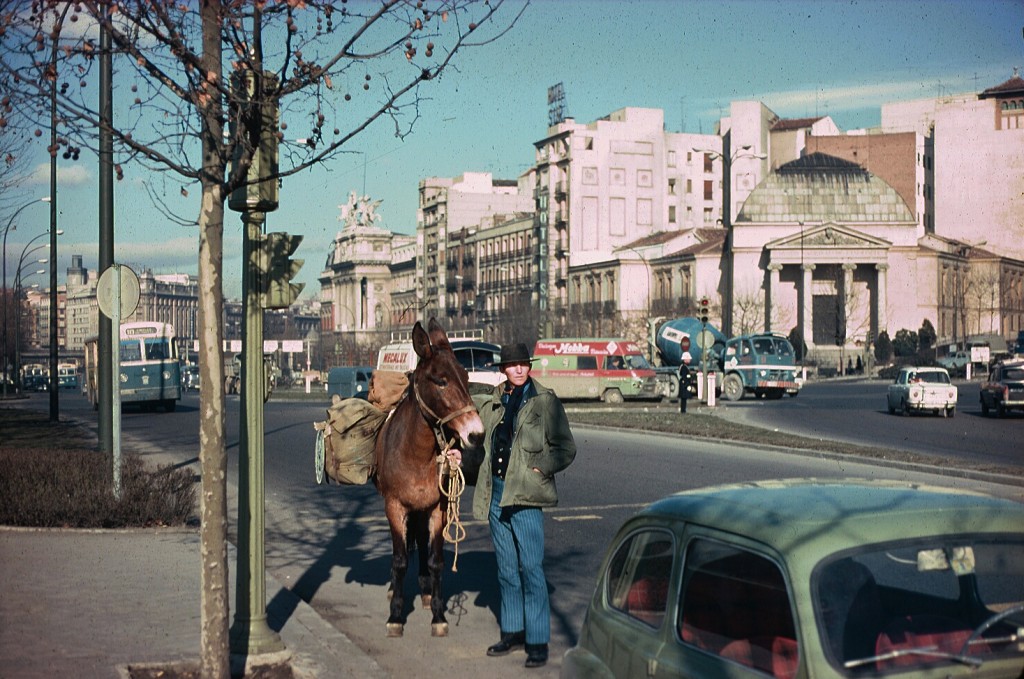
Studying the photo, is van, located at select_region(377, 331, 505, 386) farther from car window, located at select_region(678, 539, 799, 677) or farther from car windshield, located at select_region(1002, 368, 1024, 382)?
car window, located at select_region(678, 539, 799, 677)

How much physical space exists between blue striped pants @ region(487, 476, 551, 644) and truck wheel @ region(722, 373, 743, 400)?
4777cm

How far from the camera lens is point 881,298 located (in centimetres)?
10406

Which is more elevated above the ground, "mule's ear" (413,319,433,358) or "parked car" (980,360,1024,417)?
"mule's ear" (413,319,433,358)

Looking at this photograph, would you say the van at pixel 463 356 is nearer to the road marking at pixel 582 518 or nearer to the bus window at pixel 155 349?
the bus window at pixel 155 349

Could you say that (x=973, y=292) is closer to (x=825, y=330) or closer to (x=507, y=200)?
(x=825, y=330)

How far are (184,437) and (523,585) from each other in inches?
1009

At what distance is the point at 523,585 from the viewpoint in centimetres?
813

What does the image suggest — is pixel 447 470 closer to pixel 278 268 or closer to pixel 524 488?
pixel 524 488

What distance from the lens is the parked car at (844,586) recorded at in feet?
12.5

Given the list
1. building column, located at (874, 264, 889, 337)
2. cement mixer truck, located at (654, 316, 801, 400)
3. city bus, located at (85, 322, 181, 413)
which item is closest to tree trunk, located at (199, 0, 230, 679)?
city bus, located at (85, 322, 181, 413)

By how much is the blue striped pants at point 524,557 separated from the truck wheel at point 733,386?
47773mm

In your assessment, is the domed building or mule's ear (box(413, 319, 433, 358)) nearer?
mule's ear (box(413, 319, 433, 358))

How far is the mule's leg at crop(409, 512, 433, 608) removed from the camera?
9148mm

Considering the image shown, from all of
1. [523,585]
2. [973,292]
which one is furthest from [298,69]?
[973,292]
